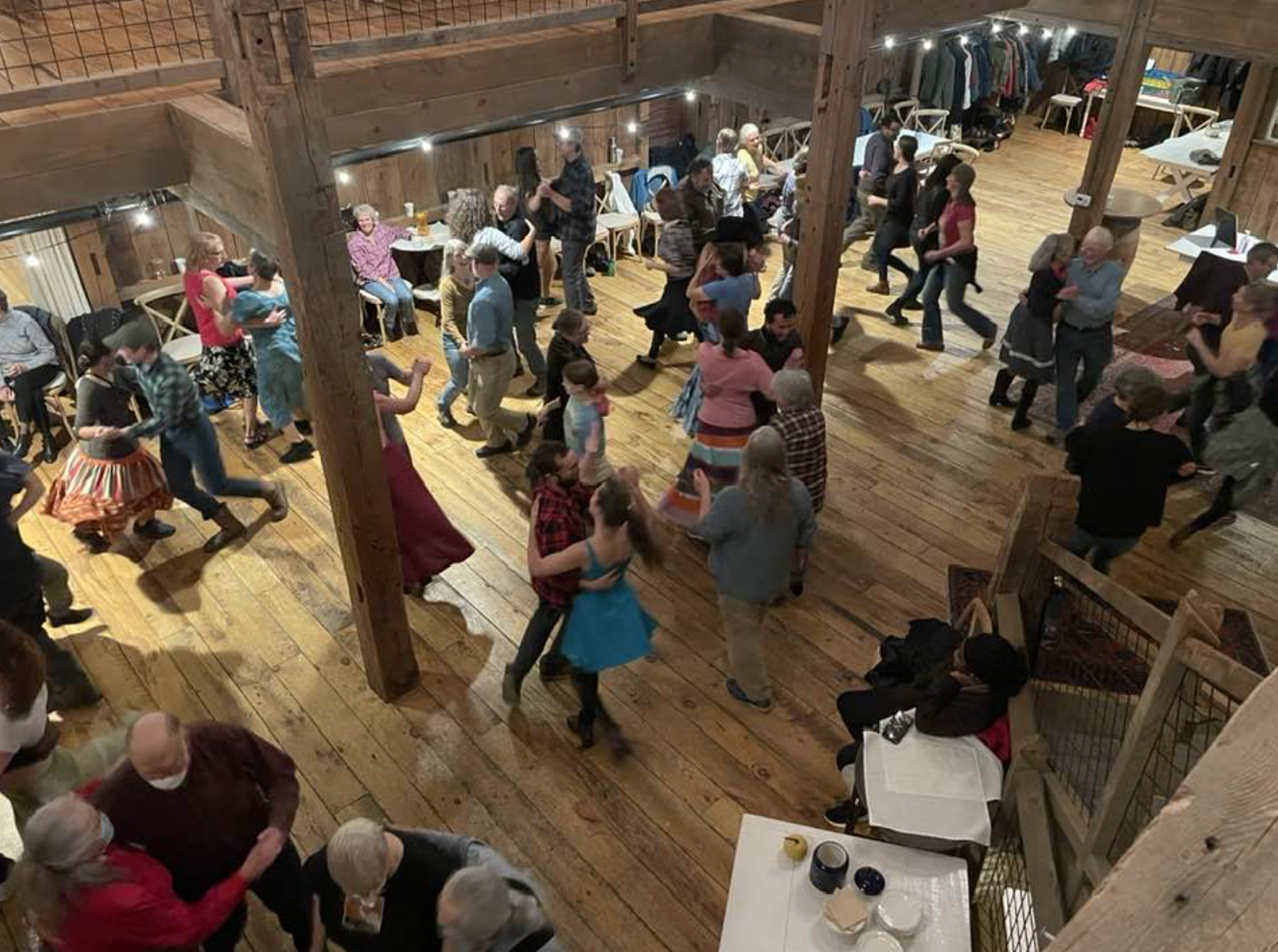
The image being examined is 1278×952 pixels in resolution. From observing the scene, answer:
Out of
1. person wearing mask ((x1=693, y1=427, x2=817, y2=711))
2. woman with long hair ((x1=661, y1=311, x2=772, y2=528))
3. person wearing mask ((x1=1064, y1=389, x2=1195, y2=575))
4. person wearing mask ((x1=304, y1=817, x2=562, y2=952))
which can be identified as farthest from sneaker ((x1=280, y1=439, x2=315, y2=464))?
person wearing mask ((x1=1064, y1=389, x2=1195, y2=575))

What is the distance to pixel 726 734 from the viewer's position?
4.13 metres

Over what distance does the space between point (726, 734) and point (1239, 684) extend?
2.27 m

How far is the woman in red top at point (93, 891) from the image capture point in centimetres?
223

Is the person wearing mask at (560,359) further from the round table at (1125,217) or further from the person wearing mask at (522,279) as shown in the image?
the round table at (1125,217)

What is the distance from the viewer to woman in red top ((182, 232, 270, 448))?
5.55 metres

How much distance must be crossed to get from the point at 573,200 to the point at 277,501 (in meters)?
3.06

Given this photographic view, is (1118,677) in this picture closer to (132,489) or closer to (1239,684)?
(1239,684)

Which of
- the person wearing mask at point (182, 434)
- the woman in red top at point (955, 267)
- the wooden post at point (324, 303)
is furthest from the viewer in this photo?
the woman in red top at point (955, 267)

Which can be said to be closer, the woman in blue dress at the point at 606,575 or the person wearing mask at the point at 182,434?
the woman in blue dress at the point at 606,575

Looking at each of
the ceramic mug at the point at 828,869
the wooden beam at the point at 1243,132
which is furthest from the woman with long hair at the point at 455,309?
the wooden beam at the point at 1243,132

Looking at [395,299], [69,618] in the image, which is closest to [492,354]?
[395,299]

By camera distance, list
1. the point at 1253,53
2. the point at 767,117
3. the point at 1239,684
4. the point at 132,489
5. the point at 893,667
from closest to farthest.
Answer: the point at 1239,684
the point at 893,667
the point at 132,489
the point at 1253,53
the point at 767,117

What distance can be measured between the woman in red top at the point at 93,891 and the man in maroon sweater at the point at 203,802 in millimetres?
84

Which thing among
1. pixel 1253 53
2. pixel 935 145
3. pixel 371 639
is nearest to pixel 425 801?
pixel 371 639
